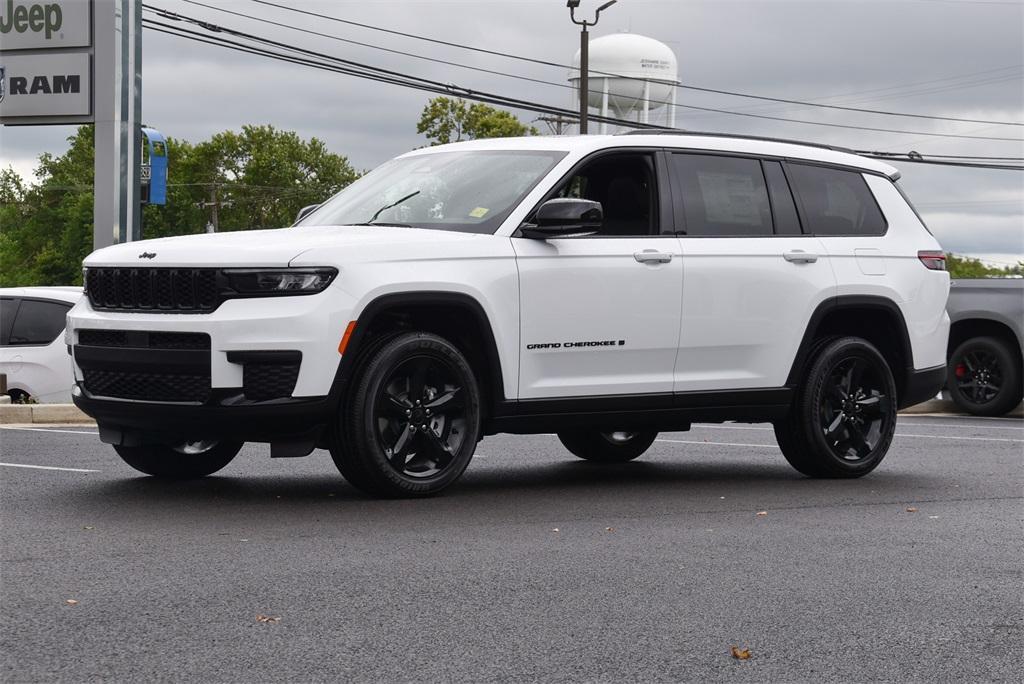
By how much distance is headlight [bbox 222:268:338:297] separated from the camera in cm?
732

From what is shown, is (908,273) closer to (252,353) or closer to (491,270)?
(491,270)

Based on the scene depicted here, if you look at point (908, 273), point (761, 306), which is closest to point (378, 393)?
point (761, 306)

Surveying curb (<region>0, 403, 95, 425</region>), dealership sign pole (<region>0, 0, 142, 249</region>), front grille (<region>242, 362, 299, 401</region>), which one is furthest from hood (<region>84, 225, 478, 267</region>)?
dealership sign pole (<region>0, 0, 142, 249</region>)

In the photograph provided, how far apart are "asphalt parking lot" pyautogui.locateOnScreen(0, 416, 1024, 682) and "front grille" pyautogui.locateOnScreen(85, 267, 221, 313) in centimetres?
102

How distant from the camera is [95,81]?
18922 millimetres

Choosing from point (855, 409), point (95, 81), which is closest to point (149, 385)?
point (855, 409)

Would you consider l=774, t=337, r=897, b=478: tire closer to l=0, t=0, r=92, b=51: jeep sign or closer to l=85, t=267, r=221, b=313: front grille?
l=85, t=267, r=221, b=313: front grille

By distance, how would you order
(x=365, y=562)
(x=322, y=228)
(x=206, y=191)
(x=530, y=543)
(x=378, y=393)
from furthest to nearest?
(x=206, y=191) < (x=322, y=228) < (x=378, y=393) < (x=530, y=543) < (x=365, y=562)

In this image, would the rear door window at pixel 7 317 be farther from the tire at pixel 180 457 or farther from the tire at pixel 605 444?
the tire at pixel 605 444

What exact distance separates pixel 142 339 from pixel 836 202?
Answer: 15.6ft

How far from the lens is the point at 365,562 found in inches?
246

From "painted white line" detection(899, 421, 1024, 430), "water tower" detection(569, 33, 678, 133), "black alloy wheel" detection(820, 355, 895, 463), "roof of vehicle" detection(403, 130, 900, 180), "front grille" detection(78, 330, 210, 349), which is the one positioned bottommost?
"painted white line" detection(899, 421, 1024, 430)

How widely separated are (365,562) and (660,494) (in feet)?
9.68

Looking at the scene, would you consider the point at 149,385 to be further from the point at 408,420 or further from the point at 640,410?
the point at 640,410
